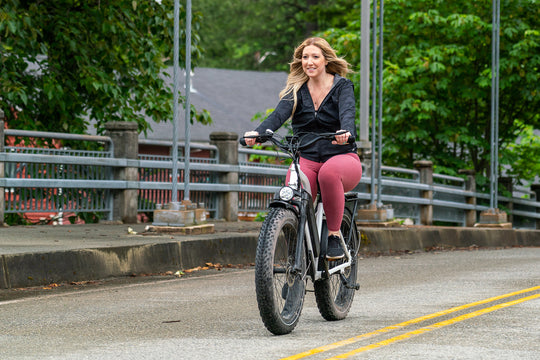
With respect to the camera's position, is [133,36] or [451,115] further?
[451,115]

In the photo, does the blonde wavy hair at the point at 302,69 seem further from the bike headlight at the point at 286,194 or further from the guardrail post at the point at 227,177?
the guardrail post at the point at 227,177

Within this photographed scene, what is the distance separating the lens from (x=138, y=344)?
6.13 meters

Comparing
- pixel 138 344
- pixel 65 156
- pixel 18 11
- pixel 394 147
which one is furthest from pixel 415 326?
pixel 394 147

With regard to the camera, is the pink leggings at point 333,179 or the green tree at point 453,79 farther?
the green tree at point 453,79

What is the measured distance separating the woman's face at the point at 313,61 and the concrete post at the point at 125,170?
7944 mm

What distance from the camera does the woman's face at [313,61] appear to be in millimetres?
6988

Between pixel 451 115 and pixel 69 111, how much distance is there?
11.1m

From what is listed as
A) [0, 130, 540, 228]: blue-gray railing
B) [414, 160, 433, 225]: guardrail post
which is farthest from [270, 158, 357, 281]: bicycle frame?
[414, 160, 433, 225]: guardrail post

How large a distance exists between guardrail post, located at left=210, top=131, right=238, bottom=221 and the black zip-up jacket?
9.64 meters

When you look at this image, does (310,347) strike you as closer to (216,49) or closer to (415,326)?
(415,326)

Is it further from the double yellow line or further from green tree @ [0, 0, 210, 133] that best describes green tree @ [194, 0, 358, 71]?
the double yellow line

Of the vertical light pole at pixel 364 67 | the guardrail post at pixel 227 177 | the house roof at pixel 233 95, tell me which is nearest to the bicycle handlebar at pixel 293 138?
the vertical light pole at pixel 364 67

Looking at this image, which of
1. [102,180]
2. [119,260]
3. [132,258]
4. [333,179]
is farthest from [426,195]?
[333,179]

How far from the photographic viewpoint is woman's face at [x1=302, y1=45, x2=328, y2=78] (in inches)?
275
